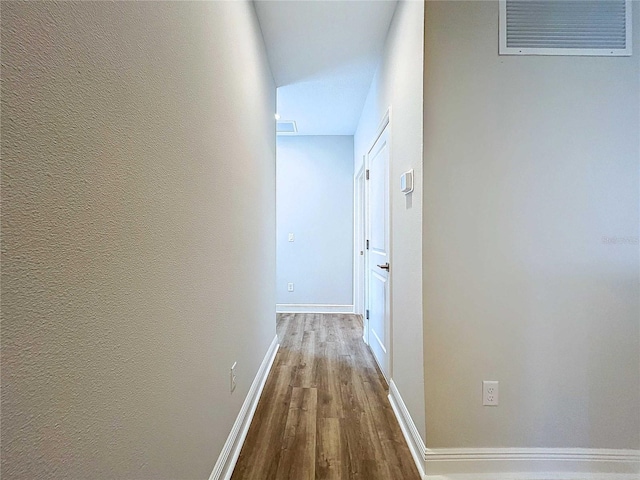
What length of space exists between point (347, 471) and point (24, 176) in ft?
5.25

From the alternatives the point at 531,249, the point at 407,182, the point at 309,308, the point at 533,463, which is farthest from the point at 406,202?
the point at 309,308

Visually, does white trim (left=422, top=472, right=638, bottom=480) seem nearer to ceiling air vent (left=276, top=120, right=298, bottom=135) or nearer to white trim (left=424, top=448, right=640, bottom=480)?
white trim (left=424, top=448, right=640, bottom=480)

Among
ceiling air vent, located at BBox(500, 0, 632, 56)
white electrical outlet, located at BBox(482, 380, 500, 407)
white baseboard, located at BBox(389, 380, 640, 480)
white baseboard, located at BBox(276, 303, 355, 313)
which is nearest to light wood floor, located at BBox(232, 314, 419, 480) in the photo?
white baseboard, located at BBox(389, 380, 640, 480)

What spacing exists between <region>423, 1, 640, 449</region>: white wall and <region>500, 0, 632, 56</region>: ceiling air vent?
0.16 ft

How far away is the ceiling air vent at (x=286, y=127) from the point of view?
12.8 ft

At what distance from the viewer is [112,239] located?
622 millimetres

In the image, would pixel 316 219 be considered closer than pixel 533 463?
No

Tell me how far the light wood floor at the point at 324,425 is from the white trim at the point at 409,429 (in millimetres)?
30

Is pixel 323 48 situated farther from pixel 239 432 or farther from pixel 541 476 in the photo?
pixel 541 476

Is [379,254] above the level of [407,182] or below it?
below

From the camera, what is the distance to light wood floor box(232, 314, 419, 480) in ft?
4.72

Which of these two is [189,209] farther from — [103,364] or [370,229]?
[370,229]

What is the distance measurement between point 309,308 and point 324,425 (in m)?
2.70

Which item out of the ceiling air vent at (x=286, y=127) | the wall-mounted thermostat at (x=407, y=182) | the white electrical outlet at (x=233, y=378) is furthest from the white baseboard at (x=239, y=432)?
the ceiling air vent at (x=286, y=127)
